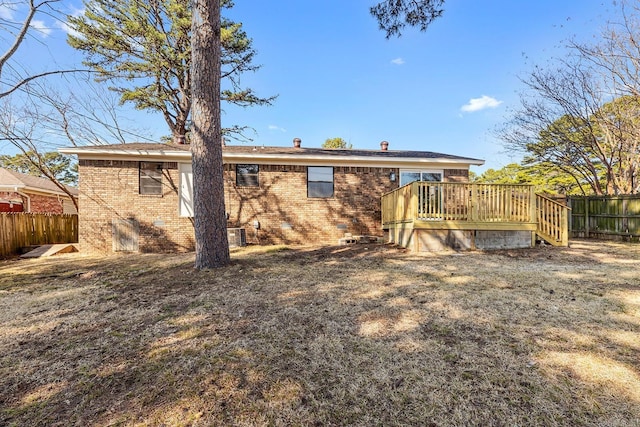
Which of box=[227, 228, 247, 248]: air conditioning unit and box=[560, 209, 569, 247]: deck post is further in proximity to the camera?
box=[227, 228, 247, 248]: air conditioning unit

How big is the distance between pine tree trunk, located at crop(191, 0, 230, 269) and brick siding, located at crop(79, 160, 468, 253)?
15.4 ft

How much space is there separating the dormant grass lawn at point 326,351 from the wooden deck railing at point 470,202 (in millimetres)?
2894

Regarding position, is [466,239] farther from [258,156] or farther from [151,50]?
[151,50]

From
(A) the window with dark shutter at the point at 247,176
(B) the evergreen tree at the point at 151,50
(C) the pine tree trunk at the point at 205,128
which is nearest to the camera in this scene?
(C) the pine tree trunk at the point at 205,128

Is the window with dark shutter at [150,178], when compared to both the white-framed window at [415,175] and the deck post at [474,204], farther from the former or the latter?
the deck post at [474,204]

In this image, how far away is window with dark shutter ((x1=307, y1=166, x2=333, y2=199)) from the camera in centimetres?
1044

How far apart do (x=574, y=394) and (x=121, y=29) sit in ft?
59.3

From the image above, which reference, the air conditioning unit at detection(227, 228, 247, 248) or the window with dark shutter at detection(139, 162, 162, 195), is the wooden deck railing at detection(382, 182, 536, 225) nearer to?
the air conditioning unit at detection(227, 228, 247, 248)

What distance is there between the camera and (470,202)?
770 cm

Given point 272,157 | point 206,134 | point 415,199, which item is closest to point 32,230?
point 272,157

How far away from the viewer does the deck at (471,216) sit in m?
7.62

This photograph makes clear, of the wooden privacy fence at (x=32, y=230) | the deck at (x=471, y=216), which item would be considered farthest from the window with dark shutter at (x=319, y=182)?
the wooden privacy fence at (x=32, y=230)

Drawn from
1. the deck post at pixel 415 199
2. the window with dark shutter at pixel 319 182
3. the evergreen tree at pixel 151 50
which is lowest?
the deck post at pixel 415 199

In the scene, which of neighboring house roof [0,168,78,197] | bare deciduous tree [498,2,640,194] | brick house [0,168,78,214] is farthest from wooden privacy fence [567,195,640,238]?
brick house [0,168,78,214]
